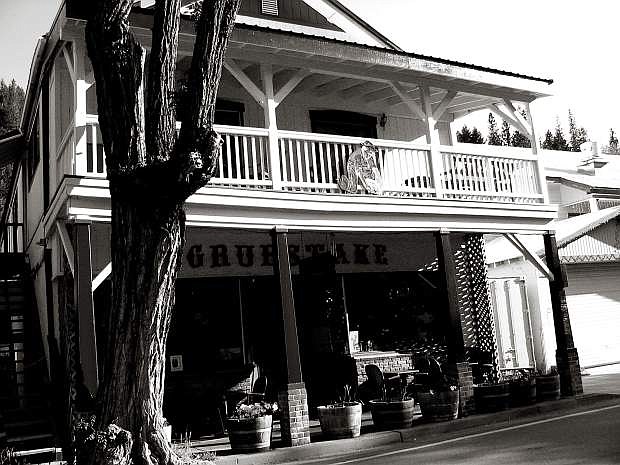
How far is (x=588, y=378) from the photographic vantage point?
16875 mm

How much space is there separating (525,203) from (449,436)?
5.42 meters

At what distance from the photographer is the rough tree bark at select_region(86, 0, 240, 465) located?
6.37 metres

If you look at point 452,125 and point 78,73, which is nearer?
point 78,73

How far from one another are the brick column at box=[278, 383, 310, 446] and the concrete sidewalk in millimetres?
233

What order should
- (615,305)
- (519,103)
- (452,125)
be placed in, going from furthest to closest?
(615,305) → (452,125) → (519,103)

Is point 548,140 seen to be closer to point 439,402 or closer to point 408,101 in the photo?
point 408,101

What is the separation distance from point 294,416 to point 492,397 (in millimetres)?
3806

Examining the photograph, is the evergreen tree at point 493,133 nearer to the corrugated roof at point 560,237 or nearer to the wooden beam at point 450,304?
the corrugated roof at point 560,237

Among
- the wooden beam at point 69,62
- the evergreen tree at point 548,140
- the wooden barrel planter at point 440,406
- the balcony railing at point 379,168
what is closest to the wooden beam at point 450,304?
the wooden barrel planter at point 440,406

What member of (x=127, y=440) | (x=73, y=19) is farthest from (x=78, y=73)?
(x=127, y=440)

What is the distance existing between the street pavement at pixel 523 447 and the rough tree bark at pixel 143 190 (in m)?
3.73

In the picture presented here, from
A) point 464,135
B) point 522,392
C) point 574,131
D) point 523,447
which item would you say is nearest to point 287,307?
point 523,447

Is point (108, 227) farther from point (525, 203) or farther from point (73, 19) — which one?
point (525, 203)

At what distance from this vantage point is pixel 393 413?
36.2ft
